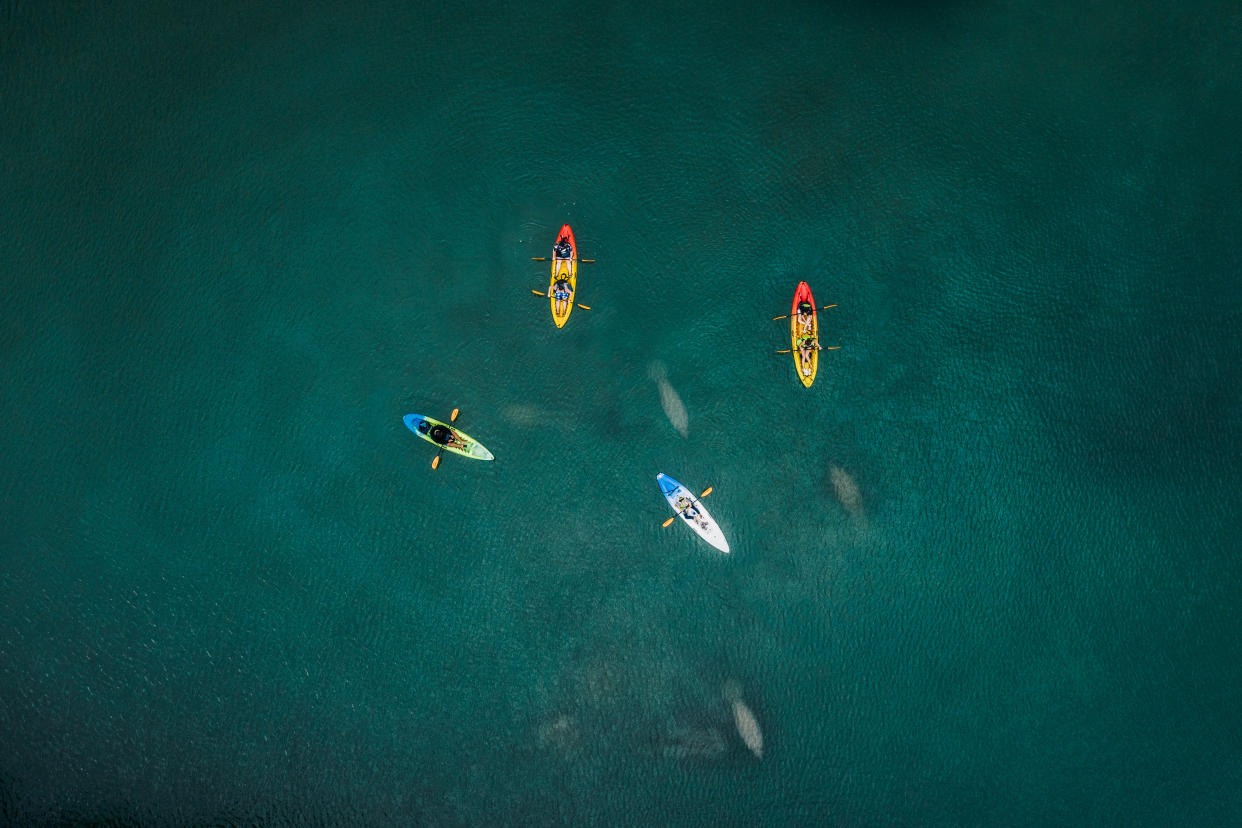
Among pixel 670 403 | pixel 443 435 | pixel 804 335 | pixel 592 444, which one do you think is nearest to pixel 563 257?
pixel 670 403

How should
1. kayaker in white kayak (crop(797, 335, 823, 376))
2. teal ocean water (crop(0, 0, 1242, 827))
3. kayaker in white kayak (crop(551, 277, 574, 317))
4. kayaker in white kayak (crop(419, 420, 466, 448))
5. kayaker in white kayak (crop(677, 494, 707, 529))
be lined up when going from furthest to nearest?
1. kayaker in white kayak (crop(797, 335, 823, 376))
2. kayaker in white kayak (crop(551, 277, 574, 317))
3. teal ocean water (crop(0, 0, 1242, 827))
4. kayaker in white kayak (crop(677, 494, 707, 529))
5. kayaker in white kayak (crop(419, 420, 466, 448))

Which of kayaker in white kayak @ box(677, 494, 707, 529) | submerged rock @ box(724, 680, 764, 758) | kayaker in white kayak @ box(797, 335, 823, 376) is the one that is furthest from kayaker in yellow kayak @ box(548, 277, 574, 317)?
submerged rock @ box(724, 680, 764, 758)

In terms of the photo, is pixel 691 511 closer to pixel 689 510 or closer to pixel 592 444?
pixel 689 510

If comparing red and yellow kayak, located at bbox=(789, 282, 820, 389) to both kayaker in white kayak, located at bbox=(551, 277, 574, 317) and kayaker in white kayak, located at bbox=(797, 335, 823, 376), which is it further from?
kayaker in white kayak, located at bbox=(551, 277, 574, 317)

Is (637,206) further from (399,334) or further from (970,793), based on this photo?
(970,793)

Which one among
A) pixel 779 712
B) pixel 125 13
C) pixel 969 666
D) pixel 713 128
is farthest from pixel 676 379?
pixel 125 13

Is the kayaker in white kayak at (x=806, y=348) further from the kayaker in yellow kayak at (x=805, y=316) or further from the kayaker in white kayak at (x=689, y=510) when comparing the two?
the kayaker in white kayak at (x=689, y=510)
